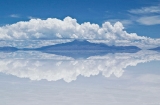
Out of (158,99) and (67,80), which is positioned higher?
(67,80)

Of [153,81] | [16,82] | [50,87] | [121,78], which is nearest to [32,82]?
[16,82]

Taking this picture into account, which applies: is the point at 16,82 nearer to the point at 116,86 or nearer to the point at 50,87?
the point at 50,87

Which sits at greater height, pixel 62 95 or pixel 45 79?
pixel 45 79

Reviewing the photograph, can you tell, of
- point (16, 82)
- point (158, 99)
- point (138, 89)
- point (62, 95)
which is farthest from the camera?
point (16, 82)

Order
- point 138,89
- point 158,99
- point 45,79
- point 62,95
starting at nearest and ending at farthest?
point 158,99 → point 62,95 → point 138,89 → point 45,79

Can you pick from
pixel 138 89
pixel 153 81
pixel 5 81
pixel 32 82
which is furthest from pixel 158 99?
pixel 5 81

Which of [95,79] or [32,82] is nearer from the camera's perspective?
[32,82]

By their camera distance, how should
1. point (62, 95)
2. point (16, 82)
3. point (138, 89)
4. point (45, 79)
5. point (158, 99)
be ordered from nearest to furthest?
1. point (158, 99)
2. point (62, 95)
3. point (138, 89)
4. point (16, 82)
5. point (45, 79)

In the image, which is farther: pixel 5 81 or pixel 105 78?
pixel 105 78

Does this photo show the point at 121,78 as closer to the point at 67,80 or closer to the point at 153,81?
the point at 153,81
